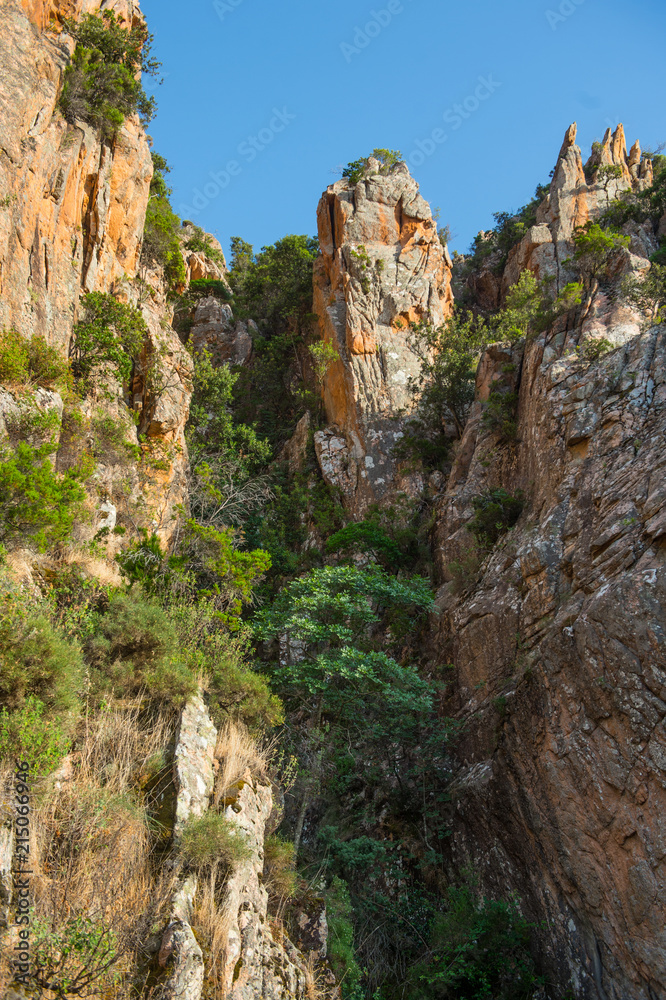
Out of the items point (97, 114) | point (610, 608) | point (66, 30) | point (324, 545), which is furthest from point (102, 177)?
point (610, 608)

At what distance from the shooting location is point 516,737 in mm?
10906

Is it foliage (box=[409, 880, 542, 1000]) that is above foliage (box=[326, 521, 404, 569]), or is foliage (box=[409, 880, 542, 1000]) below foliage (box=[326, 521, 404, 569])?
below

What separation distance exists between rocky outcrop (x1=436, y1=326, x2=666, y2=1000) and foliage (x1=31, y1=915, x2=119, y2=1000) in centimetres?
663

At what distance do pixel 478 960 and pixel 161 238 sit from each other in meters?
21.1

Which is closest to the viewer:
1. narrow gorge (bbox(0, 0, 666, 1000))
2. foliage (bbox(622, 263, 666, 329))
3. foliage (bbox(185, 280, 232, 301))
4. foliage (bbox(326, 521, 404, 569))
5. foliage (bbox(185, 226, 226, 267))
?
narrow gorge (bbox(0, 0, 666, 1000))

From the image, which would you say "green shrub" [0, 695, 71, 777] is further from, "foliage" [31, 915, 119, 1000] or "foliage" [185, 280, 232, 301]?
"foliage" [185, 280, 232, 301]

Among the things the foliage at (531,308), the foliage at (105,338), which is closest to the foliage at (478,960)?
the foliage at (105,338)

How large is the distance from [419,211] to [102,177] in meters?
17.3

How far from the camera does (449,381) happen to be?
913 inches

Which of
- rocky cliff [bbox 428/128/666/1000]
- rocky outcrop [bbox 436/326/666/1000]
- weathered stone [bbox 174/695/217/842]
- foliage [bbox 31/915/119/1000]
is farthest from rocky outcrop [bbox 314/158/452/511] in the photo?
foliage [bbox 31/915/119/1000]

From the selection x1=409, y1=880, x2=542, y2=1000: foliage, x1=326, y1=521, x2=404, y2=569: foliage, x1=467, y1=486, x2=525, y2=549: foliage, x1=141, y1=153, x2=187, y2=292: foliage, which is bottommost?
x1=409, y1=880, x2=542, y2=1000: foliage

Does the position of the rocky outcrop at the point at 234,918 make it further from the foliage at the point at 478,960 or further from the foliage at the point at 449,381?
the foliage at the point at 449,381

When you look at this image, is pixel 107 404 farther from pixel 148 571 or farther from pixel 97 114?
pixel 97 114

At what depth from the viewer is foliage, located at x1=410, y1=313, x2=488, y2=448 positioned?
22.9 m
